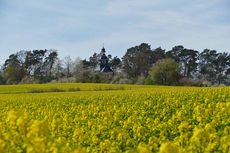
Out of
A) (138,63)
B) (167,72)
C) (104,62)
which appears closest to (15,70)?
(104,62)

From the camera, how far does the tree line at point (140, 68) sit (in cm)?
5534

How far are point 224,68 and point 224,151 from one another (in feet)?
217

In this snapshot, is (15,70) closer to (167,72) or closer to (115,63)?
(115,63)

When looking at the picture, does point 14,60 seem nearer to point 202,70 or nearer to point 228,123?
point 202,70

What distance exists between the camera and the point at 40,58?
258 feet

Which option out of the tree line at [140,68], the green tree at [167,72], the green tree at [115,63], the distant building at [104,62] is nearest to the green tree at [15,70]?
the tree line at [140,68]

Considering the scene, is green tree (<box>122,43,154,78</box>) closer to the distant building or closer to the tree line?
the tree line

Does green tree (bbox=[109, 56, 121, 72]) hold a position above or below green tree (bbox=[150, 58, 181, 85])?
above

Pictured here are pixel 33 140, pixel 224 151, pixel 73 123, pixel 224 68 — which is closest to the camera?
pixel 33 140

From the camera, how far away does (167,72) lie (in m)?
54.8

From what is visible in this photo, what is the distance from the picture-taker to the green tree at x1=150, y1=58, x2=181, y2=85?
5414cm

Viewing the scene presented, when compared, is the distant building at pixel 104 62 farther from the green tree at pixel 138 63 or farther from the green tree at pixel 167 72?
the green tree at pixel 167 72

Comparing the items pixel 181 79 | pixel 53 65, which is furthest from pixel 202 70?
pixel 53 65

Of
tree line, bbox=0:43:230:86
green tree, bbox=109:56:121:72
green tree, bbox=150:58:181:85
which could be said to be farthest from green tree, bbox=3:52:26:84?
green tree, bbox=150:58:181:85
